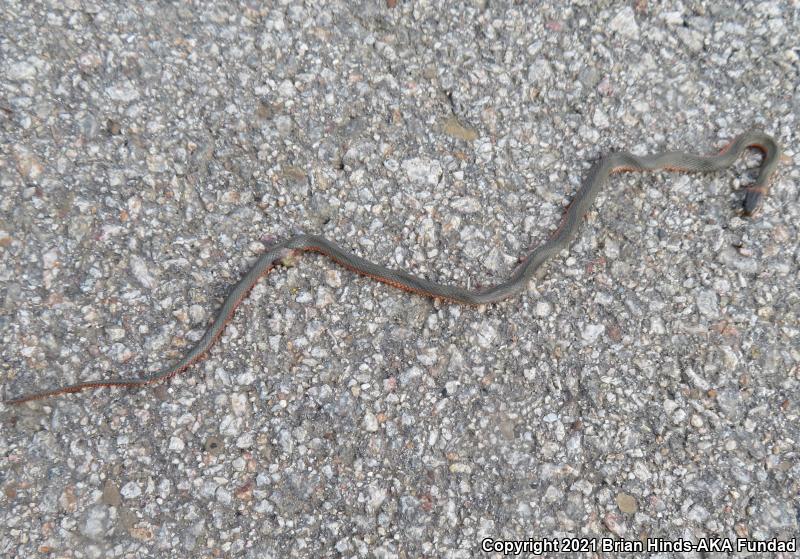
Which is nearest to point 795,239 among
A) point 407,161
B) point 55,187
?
point 407,161

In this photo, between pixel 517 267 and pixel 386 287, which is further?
pixel 517 267

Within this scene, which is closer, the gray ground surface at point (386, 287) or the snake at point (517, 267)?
the gray ground surface at point (386, 287)

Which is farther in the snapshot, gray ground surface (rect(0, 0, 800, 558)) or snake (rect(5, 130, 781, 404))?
snake (rect(5, 130, 781, 404))

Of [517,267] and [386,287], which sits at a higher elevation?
[517,267]

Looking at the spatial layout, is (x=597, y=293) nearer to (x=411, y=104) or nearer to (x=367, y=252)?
(x=367, y=252)
